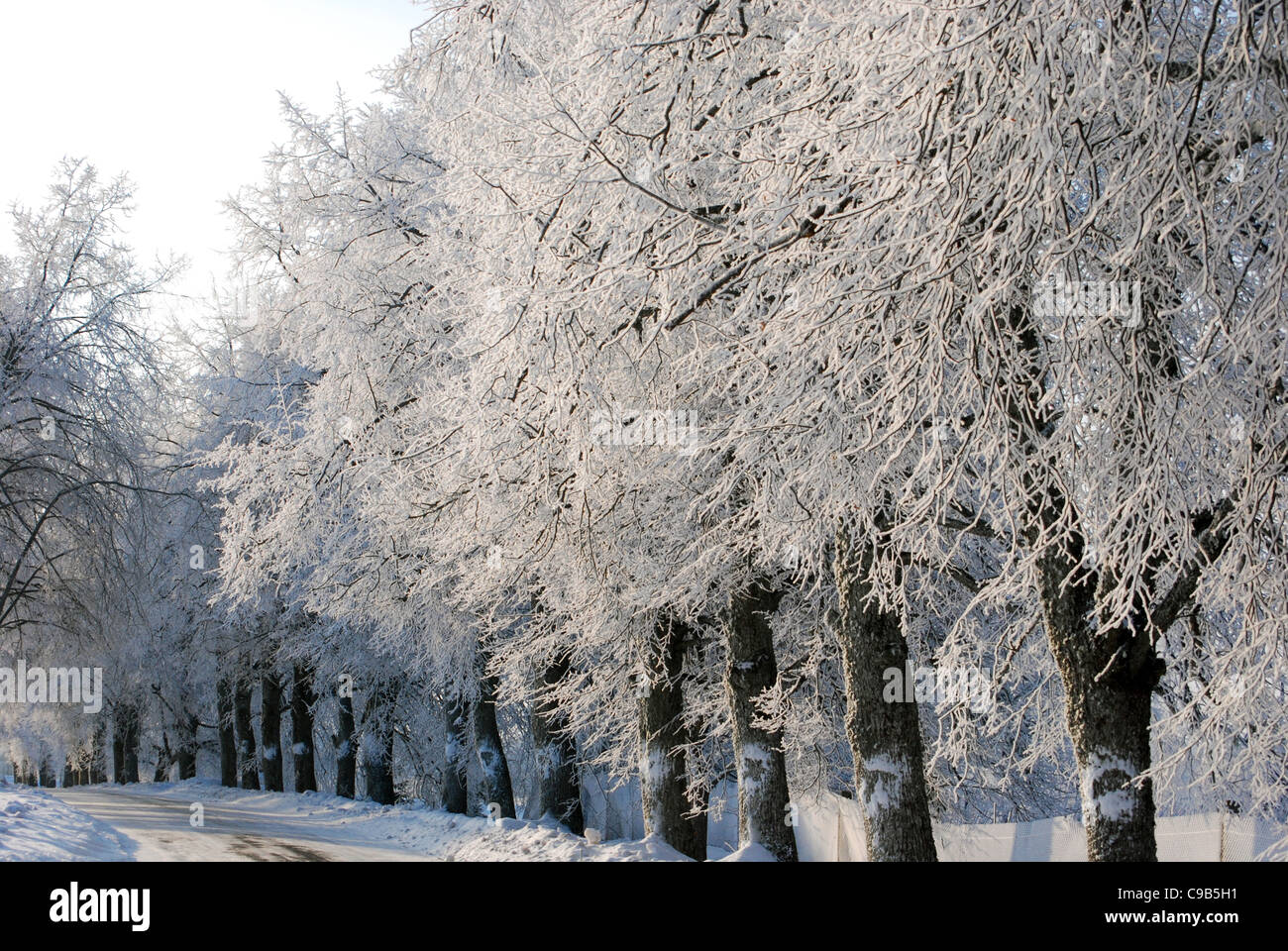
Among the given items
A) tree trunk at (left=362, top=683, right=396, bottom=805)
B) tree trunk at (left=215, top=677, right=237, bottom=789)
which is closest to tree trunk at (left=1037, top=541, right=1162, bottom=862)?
tree trunk at (left=362, top=683, right=396, bottom=805)

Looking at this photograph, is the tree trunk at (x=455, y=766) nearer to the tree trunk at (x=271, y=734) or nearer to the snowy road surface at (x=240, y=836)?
the snowy road surface at (x=240, y=836)

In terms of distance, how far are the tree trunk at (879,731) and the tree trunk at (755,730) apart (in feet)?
7.93

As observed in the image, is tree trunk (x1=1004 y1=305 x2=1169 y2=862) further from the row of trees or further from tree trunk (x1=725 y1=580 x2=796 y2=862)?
tree trunk (x1=725 y1=580 x2=796 y2=862)

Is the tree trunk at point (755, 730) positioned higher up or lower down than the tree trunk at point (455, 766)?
higher up

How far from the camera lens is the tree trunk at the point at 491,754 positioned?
18875 mm

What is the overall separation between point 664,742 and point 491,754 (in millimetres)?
6937

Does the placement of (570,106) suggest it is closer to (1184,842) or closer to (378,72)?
(378,72)

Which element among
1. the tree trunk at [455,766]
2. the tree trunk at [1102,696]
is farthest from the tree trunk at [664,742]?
the tree trunk at [455,766]

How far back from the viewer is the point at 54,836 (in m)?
11.9

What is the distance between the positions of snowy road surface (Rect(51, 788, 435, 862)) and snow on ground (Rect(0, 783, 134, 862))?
0.35 meters

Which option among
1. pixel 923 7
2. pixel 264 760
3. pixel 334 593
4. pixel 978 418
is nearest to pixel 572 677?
pixel 334 593

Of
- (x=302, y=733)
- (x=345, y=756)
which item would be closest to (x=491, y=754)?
(x=345, y=756)

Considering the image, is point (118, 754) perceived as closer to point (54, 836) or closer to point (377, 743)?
point (377, 743)

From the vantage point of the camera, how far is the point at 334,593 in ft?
52.8
